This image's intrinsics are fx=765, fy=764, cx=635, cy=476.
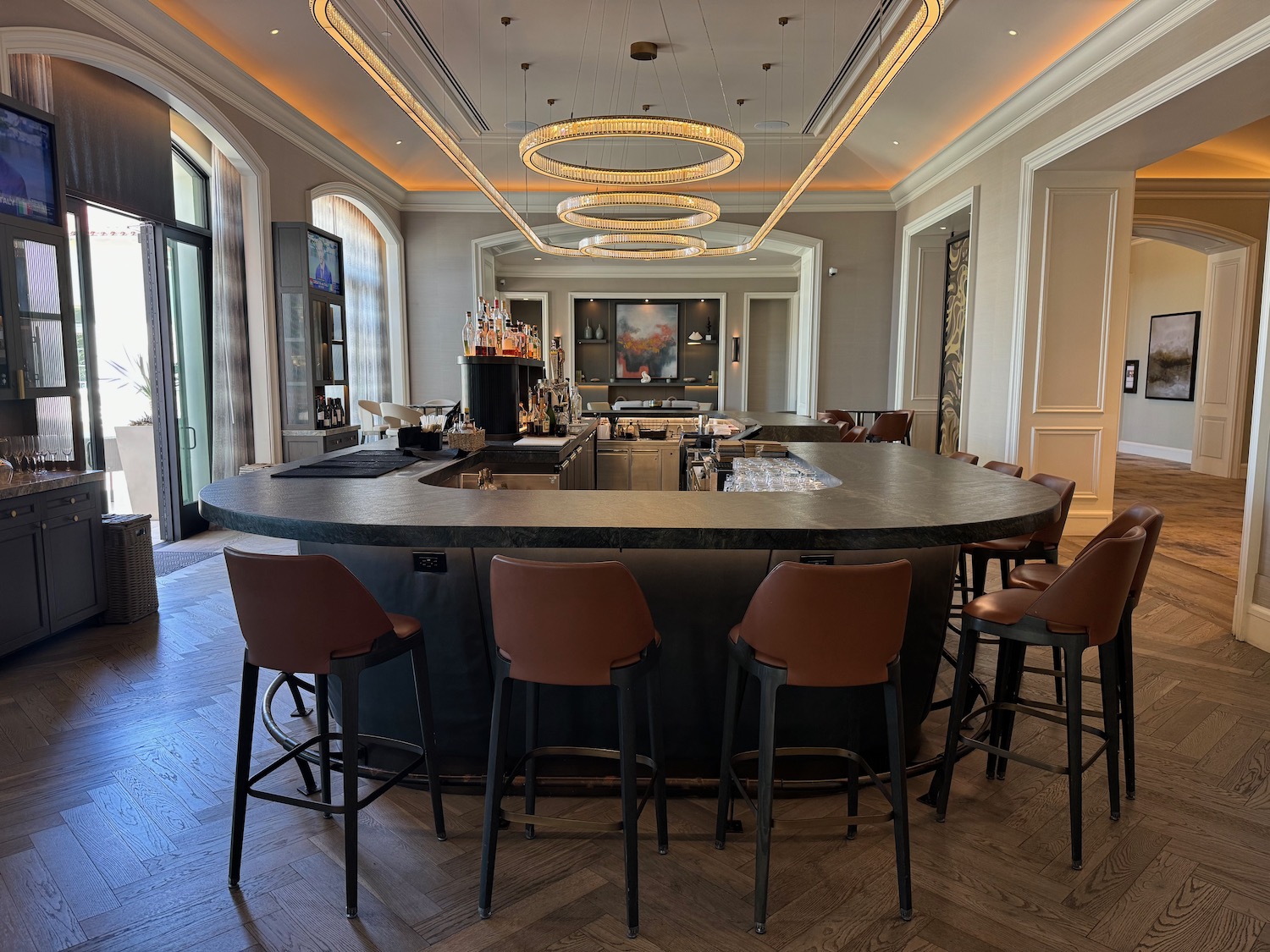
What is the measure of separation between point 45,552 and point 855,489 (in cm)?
411

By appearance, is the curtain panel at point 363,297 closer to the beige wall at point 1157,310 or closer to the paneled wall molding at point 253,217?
the paneled wall molding at point 253,217

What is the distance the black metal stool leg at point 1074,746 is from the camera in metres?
2.31

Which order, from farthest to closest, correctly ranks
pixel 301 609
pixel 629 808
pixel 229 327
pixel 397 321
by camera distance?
pixel 397 321
pixel 229 327
pixel 301 609
pixel 629 808

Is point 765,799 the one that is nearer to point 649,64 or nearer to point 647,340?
point 649,64

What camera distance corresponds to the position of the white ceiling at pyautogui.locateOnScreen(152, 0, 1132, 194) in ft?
20.1

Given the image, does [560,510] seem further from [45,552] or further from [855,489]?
[45,552]

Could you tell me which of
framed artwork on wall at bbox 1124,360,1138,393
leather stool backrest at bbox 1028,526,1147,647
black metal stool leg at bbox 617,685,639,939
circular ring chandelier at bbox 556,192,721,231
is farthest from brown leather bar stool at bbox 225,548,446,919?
framed artwork on wall at bbox 1124,360,1138,393

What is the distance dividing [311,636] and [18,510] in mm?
2762

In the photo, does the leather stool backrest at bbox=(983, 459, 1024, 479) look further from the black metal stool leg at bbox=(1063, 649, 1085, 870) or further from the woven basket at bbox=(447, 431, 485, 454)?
the woven basket at bbox=(447, 431, 485, 454)

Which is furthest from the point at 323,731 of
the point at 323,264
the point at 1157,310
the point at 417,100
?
the point at 1157,310

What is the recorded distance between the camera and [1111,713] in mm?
2465

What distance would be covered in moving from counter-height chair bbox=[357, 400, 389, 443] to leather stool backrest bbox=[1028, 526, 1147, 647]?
7625mm

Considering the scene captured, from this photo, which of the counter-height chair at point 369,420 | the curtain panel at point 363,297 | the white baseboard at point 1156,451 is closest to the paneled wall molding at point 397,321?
the curtain panel at point 363,297

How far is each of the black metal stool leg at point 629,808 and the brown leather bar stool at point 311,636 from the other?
724 mm
